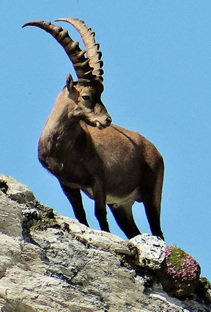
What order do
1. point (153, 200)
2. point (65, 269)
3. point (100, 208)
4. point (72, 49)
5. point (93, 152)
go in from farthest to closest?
point (153, 200)
point (72, 49)
point (93, 152)
point (100, 208)
point (65, 269)

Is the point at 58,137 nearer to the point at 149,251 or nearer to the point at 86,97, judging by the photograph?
Result: the point at 86,97

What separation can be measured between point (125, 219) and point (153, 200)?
0.70m

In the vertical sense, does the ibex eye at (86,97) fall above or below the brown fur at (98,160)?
above

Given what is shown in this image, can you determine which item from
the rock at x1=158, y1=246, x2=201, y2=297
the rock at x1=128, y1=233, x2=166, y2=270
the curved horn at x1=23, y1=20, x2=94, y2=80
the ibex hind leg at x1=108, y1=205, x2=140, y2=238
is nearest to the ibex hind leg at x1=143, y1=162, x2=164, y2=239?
Answer: the ibex hind leg at x1=108, y1=205, x2=140, y2=238

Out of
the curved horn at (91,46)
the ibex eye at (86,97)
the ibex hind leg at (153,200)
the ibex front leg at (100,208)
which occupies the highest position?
the curved horn at (91,46)

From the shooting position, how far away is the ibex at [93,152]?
16.7 meters

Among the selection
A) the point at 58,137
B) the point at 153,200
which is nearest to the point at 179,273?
the point at 58,137

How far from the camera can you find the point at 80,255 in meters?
13.6

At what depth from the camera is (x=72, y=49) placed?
17.4 meters

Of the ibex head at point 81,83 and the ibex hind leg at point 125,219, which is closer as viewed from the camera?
the ibex head at point 81,83

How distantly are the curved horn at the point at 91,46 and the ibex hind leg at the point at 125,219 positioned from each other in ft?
9.34

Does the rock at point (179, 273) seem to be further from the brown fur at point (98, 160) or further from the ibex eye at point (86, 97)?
the ibex eye at point (86, 97)

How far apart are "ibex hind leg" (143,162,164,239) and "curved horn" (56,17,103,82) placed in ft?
7.99

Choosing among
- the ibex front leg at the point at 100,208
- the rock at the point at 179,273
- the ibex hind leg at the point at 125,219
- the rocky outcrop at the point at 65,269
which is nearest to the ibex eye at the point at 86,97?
the ibex front leg at the point at 100,208
